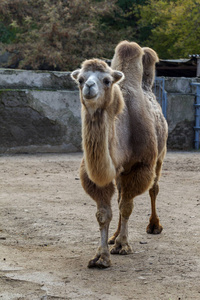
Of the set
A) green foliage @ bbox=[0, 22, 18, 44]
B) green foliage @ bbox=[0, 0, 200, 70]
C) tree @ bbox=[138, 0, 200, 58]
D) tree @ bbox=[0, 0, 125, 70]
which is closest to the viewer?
tree @ bbox=[0, 0, 125, 70]

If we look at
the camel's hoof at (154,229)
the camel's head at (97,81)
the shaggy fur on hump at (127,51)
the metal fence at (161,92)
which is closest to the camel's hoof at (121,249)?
the camel's hoof at (154,229)

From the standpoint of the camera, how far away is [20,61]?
57.6ft

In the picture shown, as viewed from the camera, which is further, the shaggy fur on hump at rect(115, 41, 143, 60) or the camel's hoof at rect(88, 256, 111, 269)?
the shaggy fur on hump at rect(115, 41, 143, 60)

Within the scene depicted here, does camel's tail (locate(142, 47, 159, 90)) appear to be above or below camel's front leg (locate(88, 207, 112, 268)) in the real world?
above

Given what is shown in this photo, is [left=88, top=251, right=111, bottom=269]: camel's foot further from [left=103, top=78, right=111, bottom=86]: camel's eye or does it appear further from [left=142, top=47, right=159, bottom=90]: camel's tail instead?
[left=142, top=47, right=159, bottom=90]: camel's tail

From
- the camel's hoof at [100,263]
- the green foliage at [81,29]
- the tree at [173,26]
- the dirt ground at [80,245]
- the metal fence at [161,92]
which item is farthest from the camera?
the tree at [173,26]

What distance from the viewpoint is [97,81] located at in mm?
3520

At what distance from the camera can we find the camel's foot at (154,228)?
188 inches

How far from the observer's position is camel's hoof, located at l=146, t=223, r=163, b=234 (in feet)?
15.7

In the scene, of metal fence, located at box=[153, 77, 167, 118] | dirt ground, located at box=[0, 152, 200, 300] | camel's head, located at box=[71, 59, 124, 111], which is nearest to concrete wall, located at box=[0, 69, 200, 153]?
metal fence, located at box=[153, 77, 167, 118]

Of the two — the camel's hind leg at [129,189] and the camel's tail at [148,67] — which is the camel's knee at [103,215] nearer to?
the camel's hind leg at [129,189]

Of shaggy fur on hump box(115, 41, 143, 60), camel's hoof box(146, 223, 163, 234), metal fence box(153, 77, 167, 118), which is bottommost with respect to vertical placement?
camel's hoof box(146, 223, 163, 234)

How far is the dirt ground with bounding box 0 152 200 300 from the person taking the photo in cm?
324

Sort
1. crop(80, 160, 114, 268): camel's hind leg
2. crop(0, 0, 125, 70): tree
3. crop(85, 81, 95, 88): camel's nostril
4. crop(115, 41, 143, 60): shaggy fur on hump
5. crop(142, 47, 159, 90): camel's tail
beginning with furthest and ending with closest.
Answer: crop(0, 0, 125, 70): tree
crop(142, 47, 159, 90): camel's tail
crop(115, 41, 143, 60): shaggy fur on hump
crop(80, 160, 114, 268): camel's hind leg
crop(85, 81, 95, 88): camel's nostril
